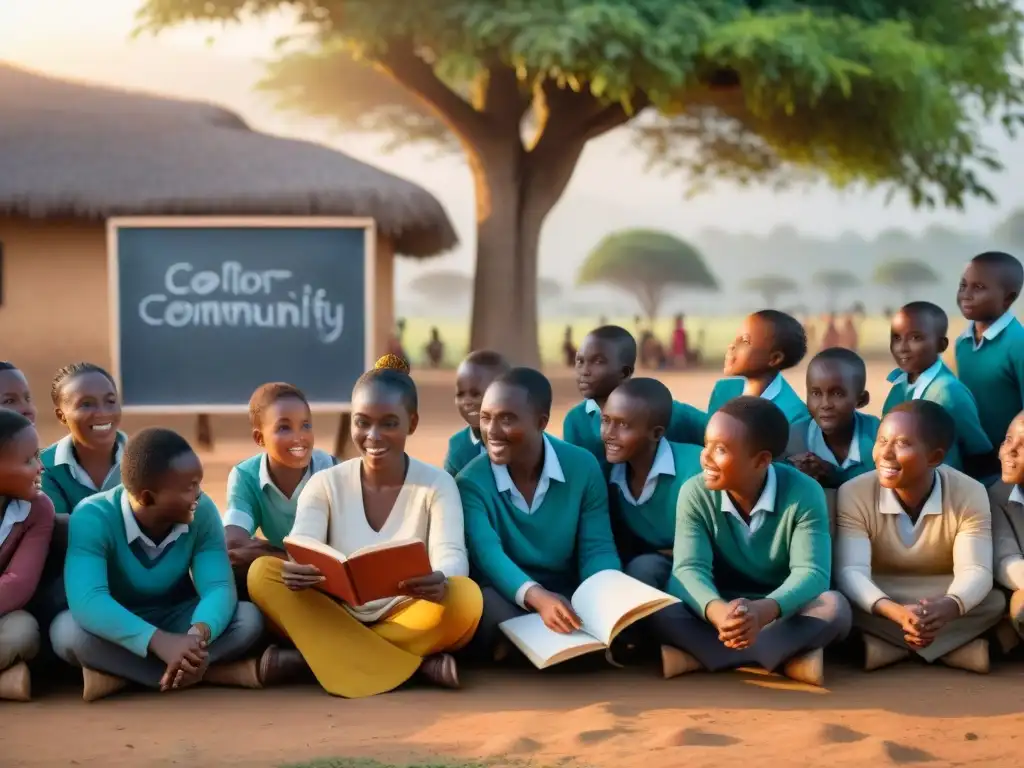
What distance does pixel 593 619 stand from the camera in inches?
152

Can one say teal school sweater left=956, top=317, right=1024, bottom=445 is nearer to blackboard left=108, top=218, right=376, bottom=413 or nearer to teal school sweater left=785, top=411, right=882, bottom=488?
teal school sweater left=785, top=411, right=882, bottom=488

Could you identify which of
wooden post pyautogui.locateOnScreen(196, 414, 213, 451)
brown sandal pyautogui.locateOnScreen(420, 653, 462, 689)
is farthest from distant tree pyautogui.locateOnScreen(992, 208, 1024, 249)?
brown sandal pyautogui.locateOnScreen(420, 653, 462, 689)

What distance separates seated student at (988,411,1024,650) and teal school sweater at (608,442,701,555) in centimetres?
98

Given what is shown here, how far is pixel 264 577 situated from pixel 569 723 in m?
1.04

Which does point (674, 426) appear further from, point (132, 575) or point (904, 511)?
point (132, 575)

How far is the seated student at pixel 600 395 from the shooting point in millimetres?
4797

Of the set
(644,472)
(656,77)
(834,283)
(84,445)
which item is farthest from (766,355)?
(834,283)

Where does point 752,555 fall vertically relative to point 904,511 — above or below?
below

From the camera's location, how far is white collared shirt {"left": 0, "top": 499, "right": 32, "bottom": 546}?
3.80 m

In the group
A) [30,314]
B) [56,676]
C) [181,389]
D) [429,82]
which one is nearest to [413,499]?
[56,676]

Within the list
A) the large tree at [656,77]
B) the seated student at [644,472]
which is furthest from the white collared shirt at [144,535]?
the large tree at [656,77]

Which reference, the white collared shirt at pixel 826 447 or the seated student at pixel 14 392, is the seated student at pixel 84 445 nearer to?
the seated student at pixel 14 392

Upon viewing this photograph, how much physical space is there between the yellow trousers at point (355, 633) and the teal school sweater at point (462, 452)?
86 centimetres

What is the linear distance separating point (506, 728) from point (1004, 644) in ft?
5.71
